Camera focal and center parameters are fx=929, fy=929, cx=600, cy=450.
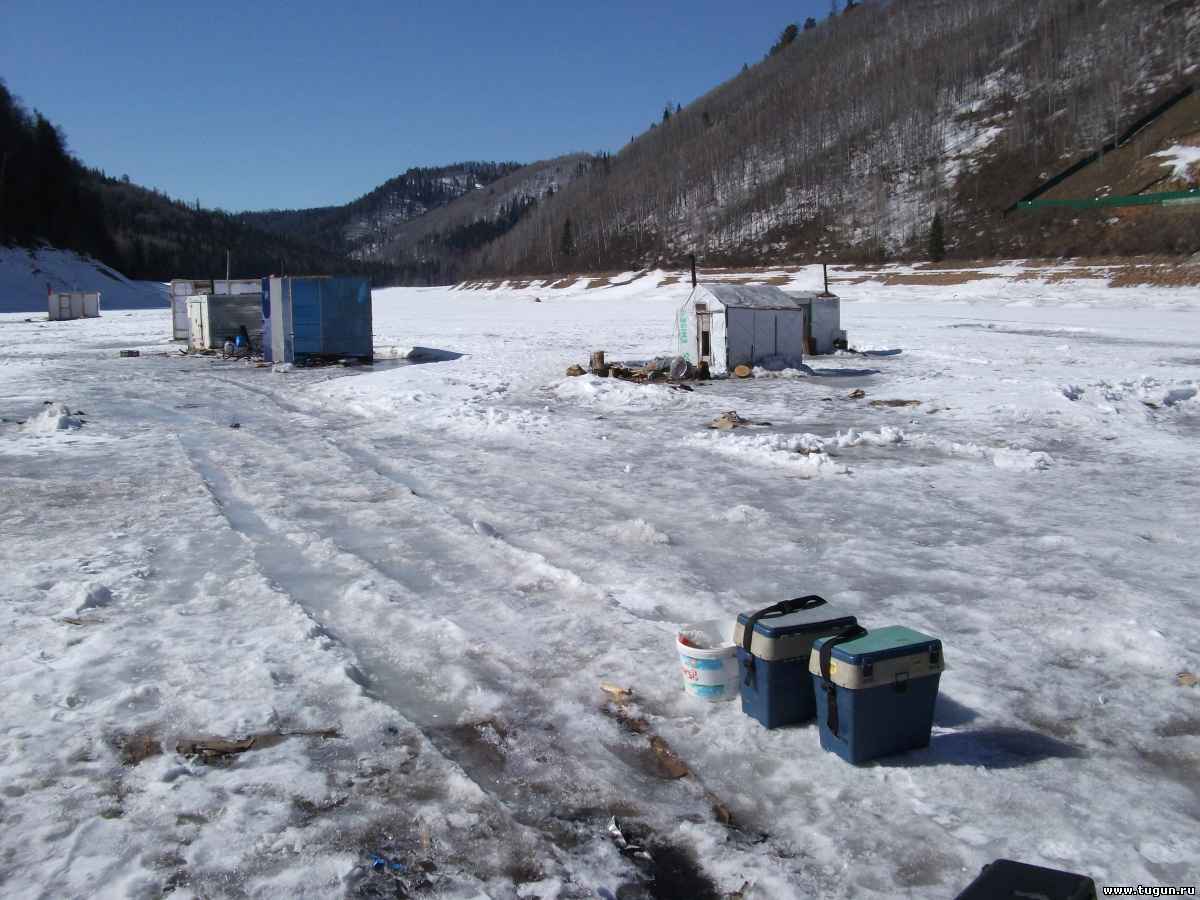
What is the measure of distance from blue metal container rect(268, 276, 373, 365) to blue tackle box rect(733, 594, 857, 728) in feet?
77.0

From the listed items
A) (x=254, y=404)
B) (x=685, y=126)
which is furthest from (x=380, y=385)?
(x=685, y=126)

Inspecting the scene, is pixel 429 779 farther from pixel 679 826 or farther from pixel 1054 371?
pixel 1054 371

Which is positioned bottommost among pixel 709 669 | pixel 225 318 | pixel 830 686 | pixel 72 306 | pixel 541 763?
pixel 541 763

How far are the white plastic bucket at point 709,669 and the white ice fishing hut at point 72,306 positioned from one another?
6172 cm

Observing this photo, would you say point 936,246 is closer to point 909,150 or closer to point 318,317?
point 909,150

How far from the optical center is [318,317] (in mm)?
26875

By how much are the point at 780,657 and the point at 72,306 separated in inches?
2553

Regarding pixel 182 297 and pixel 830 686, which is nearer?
pixel 830 686

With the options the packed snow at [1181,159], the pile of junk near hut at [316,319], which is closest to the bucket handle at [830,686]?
the pile of junk near hut at [316,319]

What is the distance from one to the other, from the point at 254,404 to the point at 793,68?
18132 cm

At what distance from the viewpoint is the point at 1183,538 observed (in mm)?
8250

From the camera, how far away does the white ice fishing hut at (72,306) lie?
57.0m

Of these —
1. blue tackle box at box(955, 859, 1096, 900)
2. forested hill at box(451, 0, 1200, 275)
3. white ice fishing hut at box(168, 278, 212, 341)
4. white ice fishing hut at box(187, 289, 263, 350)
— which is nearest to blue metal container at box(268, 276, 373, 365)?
white ice fishing hut at box(187, 289, 263, 350)

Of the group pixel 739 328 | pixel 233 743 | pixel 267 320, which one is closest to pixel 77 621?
pixel 233 743
